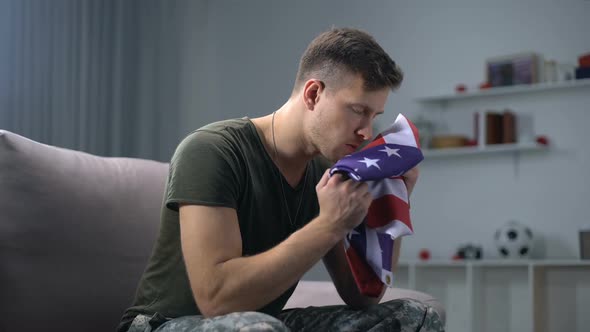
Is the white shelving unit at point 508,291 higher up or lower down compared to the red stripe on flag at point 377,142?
lower down

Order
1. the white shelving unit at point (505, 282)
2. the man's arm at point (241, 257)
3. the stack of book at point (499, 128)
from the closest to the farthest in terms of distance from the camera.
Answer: the man's arm at point (241, 257) < the white shelving unit at point (505, 282) < the stack of book at point (499, 128)

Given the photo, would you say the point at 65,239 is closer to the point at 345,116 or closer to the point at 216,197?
the point at 216,197

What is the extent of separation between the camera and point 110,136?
4.71 metres

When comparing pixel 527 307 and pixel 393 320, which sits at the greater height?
pixel 393 320

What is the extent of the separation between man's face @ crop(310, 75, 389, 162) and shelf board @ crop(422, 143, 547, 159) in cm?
273

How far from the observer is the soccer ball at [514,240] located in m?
4.18

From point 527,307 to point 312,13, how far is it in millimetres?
2491

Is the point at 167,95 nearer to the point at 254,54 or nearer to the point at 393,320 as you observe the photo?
the point at 254,54

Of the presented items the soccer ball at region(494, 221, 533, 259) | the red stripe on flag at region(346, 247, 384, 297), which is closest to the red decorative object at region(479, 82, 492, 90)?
the soccer ball at region(494, 221, 533, 259)

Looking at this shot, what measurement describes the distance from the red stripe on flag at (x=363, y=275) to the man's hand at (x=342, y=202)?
0.17 m

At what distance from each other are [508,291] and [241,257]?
3322 mm

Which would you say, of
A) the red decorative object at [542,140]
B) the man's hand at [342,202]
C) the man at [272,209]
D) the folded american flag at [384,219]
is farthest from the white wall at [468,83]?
the man's hand at [342,202]

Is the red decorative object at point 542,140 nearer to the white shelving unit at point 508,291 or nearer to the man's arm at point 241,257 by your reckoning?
the white shelving unit at point 508,291

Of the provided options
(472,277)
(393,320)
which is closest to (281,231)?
(393,320)
